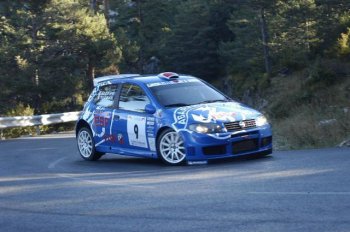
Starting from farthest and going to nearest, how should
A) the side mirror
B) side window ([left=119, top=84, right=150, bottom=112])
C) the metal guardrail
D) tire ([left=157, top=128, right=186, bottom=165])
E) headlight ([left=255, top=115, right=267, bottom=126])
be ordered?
the metal guardrail
side window ([left=119, top=84, right=150, bottom=112])
the side mirror
headlight ([left=255, top=115, right=267, bottom=126])
tire ([left=157, top=128, right=186, bottom=165])

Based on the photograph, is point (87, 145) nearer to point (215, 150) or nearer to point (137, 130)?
point (137, 130)

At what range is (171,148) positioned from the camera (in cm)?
1261

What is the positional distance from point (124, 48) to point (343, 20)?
53.2ft

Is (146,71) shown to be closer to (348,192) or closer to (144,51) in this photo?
(144,51)

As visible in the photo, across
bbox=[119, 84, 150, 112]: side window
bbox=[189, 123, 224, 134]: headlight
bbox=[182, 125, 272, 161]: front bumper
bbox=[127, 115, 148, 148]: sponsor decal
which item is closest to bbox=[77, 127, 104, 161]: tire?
bbox=[119, 84, 150, 112]: side window

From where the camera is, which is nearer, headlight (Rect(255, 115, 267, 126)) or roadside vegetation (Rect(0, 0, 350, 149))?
headlight (Rect(255, 115, 267, 126))

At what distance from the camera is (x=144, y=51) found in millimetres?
61688

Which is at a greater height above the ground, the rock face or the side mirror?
the side mirror

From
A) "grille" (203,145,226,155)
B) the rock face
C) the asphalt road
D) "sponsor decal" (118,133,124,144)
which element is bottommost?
the rock face

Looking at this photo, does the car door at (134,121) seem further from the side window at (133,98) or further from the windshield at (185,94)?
the windshield at (185,94)

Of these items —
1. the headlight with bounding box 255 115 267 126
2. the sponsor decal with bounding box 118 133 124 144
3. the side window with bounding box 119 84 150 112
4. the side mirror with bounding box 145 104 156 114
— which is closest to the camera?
the headlight with bounding box 255 115 267 126

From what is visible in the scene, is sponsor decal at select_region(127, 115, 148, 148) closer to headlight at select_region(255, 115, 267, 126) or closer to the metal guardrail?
headlight at select_region(255, 115, 267, 126)

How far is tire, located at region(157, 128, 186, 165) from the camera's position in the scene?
12.5 m

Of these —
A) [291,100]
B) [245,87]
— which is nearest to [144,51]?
[245,87]
